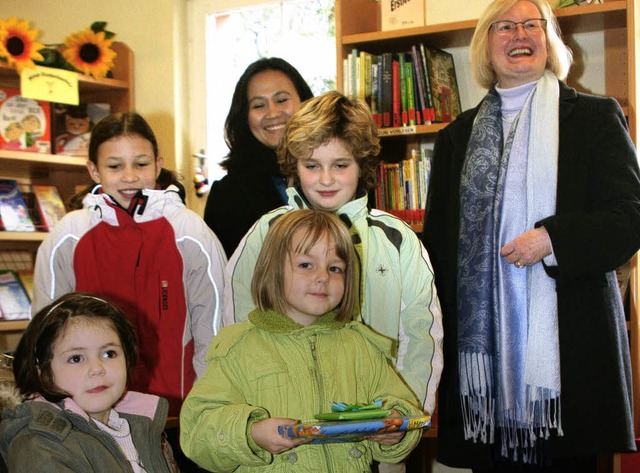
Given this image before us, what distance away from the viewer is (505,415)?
6.85ft

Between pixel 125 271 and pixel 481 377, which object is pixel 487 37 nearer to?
pixel 481 377

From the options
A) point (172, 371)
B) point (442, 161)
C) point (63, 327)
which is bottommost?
point (172, 371)

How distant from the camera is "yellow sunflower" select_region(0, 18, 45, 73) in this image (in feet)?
11.7

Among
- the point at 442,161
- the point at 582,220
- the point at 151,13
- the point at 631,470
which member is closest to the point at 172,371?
the point at 442,161

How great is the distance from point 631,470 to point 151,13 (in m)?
3.23

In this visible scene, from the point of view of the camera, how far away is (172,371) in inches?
92.7

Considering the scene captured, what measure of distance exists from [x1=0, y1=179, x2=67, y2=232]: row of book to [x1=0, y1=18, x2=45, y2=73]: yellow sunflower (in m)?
0.60

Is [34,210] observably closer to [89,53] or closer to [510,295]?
[89,53]

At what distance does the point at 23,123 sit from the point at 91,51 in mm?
483

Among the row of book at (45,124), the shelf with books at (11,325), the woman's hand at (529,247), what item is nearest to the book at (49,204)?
the row of book at (45,124)

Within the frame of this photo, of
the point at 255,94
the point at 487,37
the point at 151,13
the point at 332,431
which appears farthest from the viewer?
the point at 151,13

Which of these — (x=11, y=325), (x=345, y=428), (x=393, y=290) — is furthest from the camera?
(x=11, y=325)

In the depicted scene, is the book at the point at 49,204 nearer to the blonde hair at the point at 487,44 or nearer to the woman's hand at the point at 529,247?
the blonde hair at the point at 487,44

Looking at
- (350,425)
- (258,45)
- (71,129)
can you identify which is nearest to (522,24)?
(350,425)
